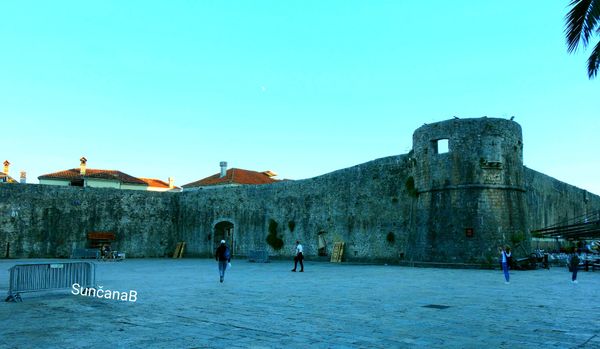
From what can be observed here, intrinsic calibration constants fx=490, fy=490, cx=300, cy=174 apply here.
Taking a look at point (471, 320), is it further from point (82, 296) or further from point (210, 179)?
point (210, 179)

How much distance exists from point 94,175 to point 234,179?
51.5 feet

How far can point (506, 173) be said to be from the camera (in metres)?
23.0

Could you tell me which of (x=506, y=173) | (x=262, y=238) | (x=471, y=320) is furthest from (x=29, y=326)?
(x=262, y=238)

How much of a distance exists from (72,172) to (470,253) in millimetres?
49649

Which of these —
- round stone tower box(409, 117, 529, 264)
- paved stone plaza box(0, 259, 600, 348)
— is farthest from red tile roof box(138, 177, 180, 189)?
paved stone plaza box(0, 259, 600, 348)

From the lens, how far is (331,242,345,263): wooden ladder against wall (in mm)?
28391

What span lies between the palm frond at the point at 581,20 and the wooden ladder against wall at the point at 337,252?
65.3 ft

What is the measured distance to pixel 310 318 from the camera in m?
8.34

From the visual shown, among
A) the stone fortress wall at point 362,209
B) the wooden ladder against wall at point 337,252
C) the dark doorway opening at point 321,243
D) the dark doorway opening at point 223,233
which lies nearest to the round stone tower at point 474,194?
the stone fortress wall at point 362,209

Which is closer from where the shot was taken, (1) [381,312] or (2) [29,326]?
(2) [29,326]

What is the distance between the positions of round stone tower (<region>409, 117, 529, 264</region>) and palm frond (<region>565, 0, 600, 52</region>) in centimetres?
1280

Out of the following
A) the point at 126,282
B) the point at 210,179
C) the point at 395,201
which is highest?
the point at 210,179

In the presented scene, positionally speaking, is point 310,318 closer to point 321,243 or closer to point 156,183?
point 321,243

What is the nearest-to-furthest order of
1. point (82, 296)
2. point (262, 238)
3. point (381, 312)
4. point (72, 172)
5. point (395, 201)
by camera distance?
point (381, 312)
point (82, 296)
point (395, 201)
point (262, 238)
point (72, 172)
